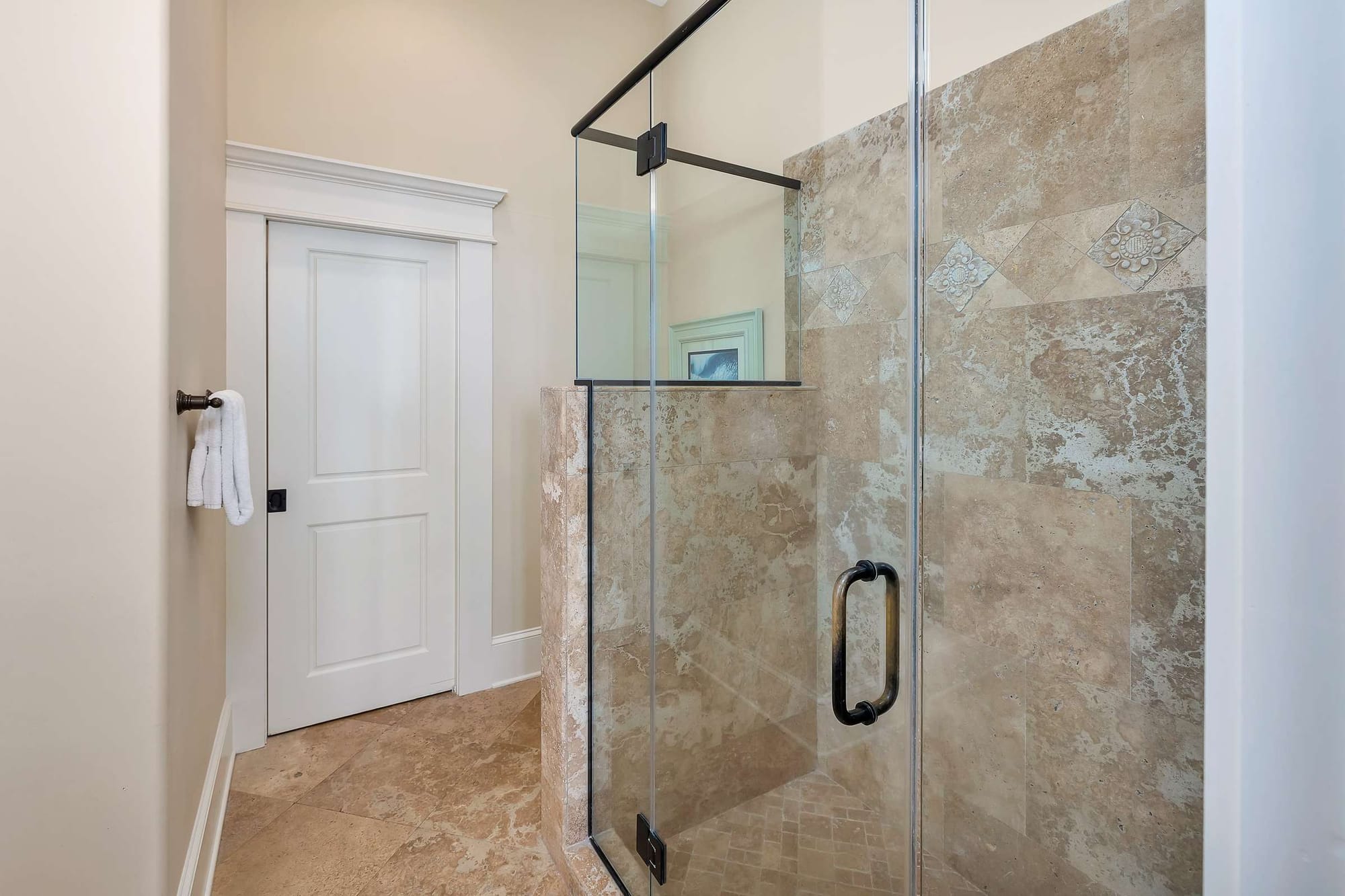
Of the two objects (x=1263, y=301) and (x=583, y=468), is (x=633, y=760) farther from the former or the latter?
(x=1263, y=301)

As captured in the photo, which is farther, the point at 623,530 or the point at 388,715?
the point at 388,715

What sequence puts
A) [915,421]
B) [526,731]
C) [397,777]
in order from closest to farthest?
[915,421] < [397,777] < [526,731]

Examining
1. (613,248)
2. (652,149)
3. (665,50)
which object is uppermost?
(665,50)

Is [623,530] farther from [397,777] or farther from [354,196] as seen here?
[354,196]

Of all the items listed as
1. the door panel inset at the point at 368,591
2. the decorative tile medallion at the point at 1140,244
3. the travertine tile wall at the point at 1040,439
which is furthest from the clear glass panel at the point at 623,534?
the door panel inset at the point at 368,591

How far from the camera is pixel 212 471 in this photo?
4.52 feet

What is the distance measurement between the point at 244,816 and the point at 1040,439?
7.96 feet

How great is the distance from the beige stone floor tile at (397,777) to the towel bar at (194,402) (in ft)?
4.26

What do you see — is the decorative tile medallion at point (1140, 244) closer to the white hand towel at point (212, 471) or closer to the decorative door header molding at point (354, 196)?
the white hand towel at point (212, 471)

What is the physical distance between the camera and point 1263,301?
1.42ft

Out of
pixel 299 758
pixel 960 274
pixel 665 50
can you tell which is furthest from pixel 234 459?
pixel 960 274

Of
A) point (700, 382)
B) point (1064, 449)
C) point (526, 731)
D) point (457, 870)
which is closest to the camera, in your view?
point (1064, 449)

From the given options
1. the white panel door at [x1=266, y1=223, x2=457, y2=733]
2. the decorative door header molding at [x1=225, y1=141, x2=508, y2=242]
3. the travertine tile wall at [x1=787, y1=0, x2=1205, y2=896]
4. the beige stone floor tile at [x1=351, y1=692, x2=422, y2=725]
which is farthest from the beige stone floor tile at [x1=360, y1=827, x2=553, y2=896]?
the decorative door header molding at [x1=225, y1=141, x2=508, y2=242]

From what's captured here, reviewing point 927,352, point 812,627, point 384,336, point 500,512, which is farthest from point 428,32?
point 812,627
